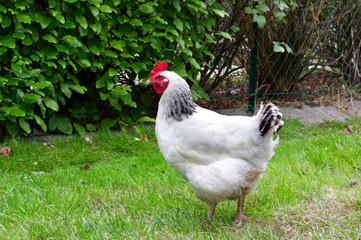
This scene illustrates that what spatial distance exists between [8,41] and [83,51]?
84cm

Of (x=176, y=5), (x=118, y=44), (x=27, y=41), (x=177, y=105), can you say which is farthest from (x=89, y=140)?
(x=177, y=105)

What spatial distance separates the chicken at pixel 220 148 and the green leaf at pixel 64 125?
2657 millimetres

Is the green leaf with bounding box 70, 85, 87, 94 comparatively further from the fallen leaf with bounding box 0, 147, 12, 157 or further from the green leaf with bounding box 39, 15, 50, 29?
the fallen leaf with bounding box 0, 147, 12, 157

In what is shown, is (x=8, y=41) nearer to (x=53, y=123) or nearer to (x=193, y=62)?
(x=53, y=123)

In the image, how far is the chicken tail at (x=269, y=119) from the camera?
9.40 ft

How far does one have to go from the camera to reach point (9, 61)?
4.93 m

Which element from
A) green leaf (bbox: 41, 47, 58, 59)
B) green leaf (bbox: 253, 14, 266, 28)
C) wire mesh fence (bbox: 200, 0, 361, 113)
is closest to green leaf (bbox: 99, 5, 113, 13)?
green leaf (bbox: 41, 47, 58, 59)

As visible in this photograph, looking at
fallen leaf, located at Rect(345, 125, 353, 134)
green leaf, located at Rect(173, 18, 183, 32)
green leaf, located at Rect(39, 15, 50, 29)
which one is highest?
green leaf, located at Rect(173, 18, 183, 32)

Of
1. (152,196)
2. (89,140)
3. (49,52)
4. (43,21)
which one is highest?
(43,21)

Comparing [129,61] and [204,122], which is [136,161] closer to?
[129,61]

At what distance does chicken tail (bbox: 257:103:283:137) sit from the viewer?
2865 millimetres

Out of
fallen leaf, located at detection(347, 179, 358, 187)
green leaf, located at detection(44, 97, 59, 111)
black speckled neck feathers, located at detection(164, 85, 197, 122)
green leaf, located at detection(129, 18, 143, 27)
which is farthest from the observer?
green leaf, located at detection(129, 18, 143, 27)

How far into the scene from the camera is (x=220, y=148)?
2.97 metres

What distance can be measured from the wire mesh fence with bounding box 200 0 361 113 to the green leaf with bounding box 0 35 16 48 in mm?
3091
